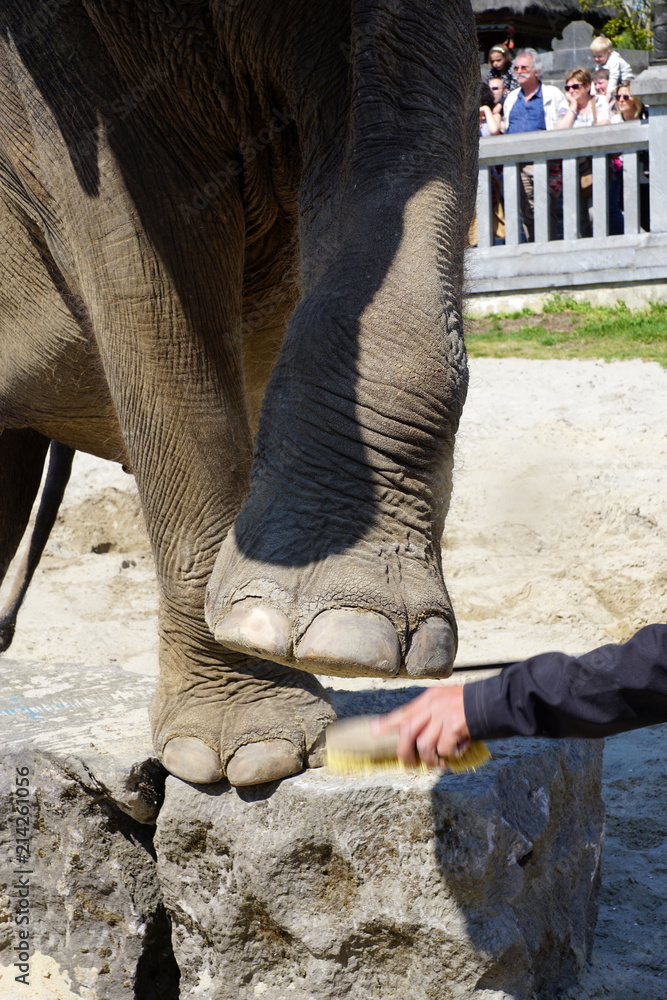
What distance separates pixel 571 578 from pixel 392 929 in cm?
280

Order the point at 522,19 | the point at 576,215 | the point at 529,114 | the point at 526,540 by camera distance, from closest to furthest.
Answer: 1. the point at 526,540
2. the point at 576,215
3. the point at 529,114
4. the point at 522,19

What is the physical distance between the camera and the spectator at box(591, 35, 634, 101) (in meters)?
9.41

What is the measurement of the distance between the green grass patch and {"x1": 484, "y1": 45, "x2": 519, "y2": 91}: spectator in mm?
2552

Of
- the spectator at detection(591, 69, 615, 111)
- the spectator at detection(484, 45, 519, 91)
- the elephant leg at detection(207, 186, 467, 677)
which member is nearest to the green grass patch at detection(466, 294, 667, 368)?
the spectator at detection(591, 69, 615, 111)

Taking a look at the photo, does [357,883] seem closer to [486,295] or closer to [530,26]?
[486,295]

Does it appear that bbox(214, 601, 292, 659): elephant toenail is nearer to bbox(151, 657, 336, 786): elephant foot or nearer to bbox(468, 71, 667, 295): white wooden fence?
bbox(151, 657, 336, 786): elephant foot

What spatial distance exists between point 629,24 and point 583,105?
10.6 m

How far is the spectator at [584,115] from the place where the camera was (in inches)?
354

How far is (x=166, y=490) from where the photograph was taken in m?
2.22

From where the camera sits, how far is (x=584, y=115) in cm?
907

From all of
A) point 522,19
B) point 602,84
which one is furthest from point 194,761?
point 522,19

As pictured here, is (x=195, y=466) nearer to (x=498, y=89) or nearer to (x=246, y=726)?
(x=246, y=726)

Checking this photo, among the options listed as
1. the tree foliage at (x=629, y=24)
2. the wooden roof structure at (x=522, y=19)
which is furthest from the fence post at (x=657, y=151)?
the tree foliage at (x=629, y=24)

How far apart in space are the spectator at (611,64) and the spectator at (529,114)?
1.47 feet
